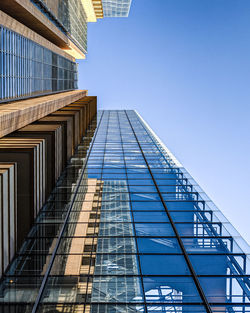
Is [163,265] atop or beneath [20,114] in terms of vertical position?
beneath

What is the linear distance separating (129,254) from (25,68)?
131ft

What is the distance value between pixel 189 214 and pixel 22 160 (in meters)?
8.88

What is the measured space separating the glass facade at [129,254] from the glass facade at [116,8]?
117541mm

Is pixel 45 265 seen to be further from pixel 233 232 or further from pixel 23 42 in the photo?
pixel 23 42

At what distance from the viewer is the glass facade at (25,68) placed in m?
39.2

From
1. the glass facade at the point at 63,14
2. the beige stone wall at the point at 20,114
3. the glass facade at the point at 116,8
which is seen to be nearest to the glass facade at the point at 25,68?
the beige stone wall at the point at 20,114

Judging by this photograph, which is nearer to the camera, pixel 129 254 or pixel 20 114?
pixel 129 254

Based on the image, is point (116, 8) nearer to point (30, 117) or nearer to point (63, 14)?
point (63, 14)

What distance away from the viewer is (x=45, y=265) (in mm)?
14391

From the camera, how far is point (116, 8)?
136 m

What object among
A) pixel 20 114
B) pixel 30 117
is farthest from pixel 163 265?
pixel 30 117

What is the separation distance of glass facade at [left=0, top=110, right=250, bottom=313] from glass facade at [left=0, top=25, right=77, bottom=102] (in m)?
20.3

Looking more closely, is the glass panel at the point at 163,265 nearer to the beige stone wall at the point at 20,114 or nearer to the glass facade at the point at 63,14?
the beige stone wall at the point at 20,114

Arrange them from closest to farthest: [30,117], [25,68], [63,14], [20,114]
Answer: [20,114] → [30,117] → [25,68] → [63,14]
